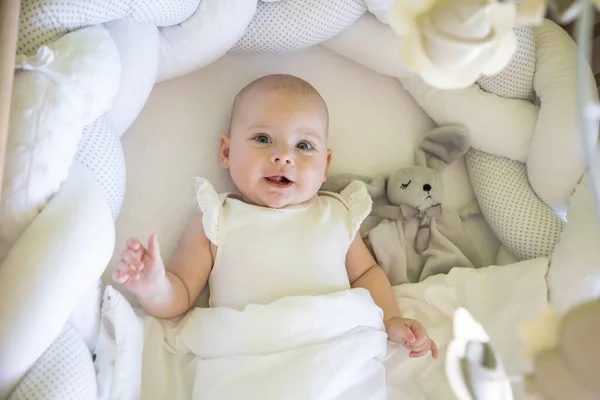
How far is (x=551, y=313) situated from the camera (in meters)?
0.43

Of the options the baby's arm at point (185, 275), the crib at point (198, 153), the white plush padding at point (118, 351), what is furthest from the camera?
the baby's arm at point (185, 275)

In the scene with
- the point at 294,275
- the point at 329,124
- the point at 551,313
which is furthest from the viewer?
the point at 329,124

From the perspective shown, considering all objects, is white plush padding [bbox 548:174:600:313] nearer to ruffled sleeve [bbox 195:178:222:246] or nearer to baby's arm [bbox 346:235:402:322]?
baby's arm [bbox 346:235:402:322]

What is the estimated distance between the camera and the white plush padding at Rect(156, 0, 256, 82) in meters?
1.15

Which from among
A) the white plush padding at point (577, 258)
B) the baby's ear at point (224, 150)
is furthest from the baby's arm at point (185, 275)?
the white plush padding at point (577, 258)

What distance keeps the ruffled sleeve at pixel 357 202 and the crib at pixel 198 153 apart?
99 mm

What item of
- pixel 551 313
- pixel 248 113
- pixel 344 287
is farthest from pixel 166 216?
pixel 551 313

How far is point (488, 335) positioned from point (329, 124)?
53 cm

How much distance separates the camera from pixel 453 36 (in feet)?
1.61

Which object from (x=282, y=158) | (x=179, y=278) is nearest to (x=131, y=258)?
(x=179, y=278)

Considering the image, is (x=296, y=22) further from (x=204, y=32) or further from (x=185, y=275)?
(x=185, y=275)

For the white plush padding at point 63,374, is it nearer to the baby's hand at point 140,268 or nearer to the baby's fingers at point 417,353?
the baby's hand at point 140,268

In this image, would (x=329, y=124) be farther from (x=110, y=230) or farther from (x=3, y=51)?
(x=3, y=51)

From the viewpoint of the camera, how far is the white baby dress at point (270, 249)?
3.51 ft
